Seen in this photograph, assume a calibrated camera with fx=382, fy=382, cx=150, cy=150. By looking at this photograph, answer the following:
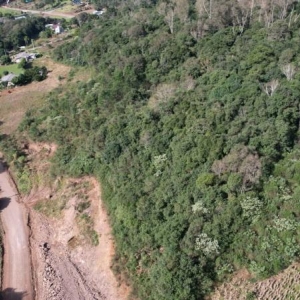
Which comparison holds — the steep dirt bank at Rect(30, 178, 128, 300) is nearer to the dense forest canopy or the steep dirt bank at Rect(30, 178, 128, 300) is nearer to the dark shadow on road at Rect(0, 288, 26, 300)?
the dark shadow on road at Rect(0, 288, 26, 300)

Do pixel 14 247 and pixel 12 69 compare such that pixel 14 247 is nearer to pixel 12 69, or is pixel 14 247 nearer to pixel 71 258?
pixel 71 258

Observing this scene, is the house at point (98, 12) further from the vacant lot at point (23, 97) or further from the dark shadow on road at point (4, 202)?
the dark shadow on road at point (4, 202)

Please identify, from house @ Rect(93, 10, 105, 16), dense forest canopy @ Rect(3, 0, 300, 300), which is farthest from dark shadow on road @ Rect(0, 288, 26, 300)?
house @ Rect(93, 10, 105, 16)

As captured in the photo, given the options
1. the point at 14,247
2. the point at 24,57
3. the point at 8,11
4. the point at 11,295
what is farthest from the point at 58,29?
the point at 11,295

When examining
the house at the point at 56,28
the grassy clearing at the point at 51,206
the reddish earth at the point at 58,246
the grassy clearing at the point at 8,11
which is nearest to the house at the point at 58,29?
the house at the point at 56,28

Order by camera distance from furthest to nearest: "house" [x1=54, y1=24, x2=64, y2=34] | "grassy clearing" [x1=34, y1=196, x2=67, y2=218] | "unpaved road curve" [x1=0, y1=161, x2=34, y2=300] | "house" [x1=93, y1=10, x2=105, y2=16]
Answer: "house" [x1=93, y1=10, x2=105, y2=16]
"house" [x1=54, y1=24, x2=64, y2=34]
"grassy clearing" [x1=34, y1=196, x2=67, y2=218]
"unpaved road curve" [x1=0, y1=161, x2=34, y2=300]

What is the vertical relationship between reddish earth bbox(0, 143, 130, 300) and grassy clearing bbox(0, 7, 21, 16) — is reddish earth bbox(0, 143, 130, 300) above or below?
below

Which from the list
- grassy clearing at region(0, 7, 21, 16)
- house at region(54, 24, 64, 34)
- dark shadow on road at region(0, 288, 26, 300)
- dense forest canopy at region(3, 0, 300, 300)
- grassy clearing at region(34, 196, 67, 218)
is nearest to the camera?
dense forest canopy at region(3, 0, 300, 300)

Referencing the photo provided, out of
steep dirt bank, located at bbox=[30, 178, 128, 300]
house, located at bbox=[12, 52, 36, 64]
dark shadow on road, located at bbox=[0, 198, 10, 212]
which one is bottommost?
steep dirt bank, located at bbox=[30, 178, 128, 300]
